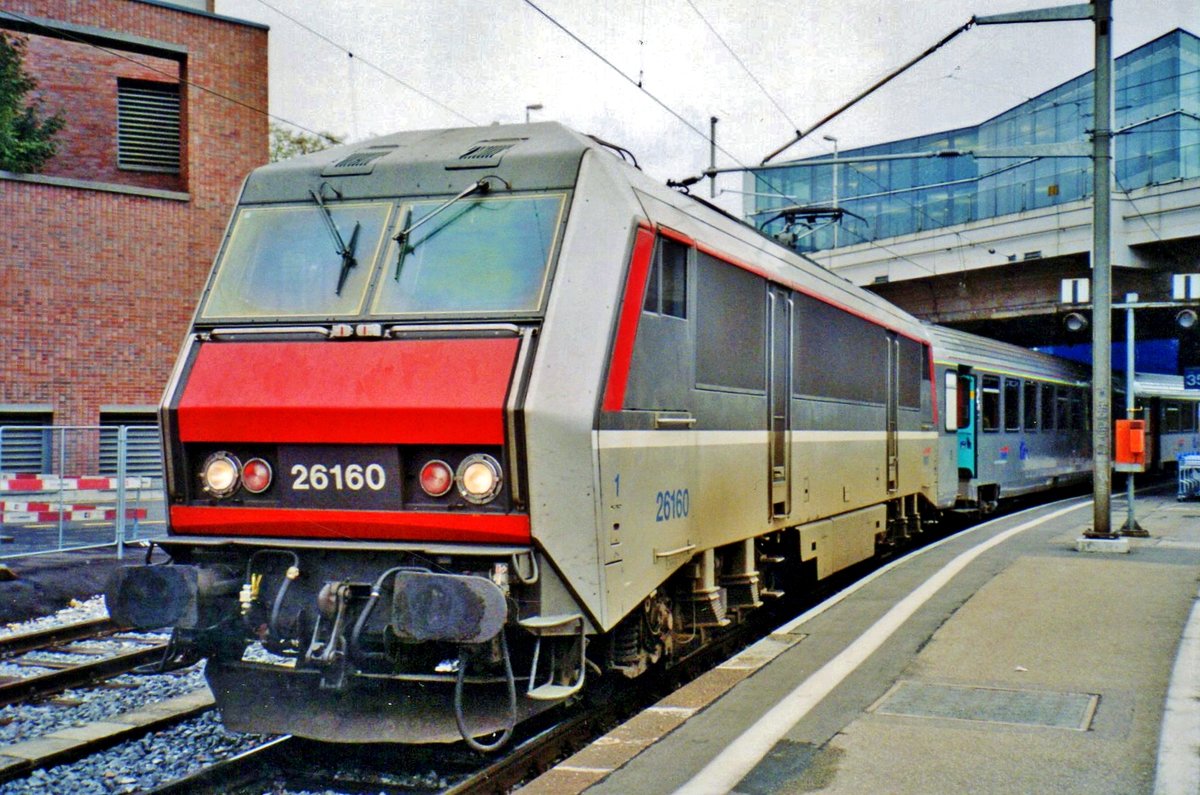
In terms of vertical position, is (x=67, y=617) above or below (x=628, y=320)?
below

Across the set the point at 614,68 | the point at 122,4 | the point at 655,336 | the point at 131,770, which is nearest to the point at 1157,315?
the point at 614,68

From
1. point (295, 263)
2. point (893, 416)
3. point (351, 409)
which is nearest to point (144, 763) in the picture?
point (351, 409)

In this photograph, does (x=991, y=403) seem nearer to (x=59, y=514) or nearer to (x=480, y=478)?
(x=59, y=514)

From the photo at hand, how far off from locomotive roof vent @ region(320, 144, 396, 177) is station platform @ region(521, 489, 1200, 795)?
3.41m

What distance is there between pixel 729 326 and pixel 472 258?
2163mm

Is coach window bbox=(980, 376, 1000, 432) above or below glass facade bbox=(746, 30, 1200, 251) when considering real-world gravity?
below

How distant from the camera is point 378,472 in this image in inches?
231

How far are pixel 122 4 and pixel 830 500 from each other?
52.4ft

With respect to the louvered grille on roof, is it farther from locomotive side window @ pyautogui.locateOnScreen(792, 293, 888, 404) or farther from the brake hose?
locomotive side window @ pyautogui.locateOnScreen(792, 293, 888, 404)

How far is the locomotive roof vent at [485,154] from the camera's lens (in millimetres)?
6475

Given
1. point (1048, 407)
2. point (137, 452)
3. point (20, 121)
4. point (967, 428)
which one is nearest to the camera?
point (137, 452)

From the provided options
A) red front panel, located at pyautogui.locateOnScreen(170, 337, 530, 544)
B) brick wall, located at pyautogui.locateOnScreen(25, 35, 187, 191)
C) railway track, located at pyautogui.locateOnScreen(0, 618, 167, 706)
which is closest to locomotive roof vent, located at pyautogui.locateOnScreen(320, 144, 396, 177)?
red front panel, located at pyautogui.locateOnScreen(170, 337, 530, 544)

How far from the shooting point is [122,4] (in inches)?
786

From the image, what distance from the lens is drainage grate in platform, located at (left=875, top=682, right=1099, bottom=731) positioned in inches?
228
